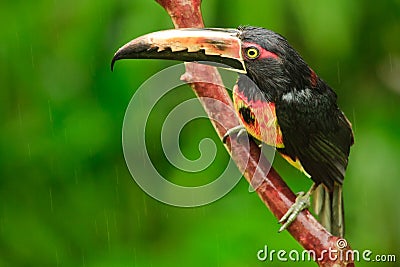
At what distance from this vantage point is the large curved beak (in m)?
0.68

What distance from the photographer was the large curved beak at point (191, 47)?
685 millimetres

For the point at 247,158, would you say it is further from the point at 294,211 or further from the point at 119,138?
the point at 119,138

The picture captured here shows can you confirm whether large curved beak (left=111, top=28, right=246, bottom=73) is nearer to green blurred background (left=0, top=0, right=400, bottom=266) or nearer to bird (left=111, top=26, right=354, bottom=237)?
bird (left=111, top=26, right=354, bottom=237)

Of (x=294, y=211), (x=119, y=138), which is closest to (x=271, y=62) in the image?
(x=294, y=211)

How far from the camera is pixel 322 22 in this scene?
1160 millimetres

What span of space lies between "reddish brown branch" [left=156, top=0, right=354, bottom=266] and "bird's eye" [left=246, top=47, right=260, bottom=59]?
1.8 inches

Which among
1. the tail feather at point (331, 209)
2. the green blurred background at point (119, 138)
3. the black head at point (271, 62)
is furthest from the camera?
the green blurred background at point (119, 138)

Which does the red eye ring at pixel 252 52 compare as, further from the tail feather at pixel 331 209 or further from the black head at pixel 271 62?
the tail feather at pixel 331 209

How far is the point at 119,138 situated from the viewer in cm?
144

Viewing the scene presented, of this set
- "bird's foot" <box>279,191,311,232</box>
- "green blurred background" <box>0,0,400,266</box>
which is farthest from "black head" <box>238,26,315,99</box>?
"green blurred background" <box>0,0,400,266</box>

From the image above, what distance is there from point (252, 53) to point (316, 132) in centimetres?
11

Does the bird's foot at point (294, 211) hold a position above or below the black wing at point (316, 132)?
below

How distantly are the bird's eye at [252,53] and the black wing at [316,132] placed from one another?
0.05m

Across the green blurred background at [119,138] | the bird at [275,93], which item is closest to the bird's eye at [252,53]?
the bird at [275,93]
